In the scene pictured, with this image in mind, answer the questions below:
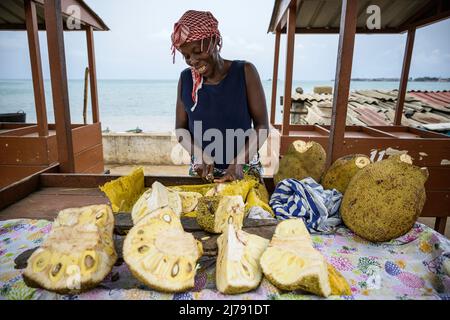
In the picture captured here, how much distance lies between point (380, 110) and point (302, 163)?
667 centimetres

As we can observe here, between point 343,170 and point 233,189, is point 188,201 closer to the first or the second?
point 233,189

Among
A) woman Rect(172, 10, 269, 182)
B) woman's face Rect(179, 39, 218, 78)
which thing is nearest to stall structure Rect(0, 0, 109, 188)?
woman Rect(172, 10, 269, 182)

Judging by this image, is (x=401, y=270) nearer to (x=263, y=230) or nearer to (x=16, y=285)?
(x=263, y=230)

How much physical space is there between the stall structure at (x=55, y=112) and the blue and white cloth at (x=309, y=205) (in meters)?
1.93

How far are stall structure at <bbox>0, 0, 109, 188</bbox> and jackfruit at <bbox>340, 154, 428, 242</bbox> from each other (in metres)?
2.38

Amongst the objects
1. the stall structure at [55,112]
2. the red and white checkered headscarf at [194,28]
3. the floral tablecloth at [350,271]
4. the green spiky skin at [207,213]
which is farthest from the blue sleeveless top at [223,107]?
the floral tablecloth at [350,271]

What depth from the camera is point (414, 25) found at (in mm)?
4785

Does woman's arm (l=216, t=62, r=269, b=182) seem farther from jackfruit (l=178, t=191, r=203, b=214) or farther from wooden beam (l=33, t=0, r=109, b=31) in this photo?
wooden beam (l=33, t=0, r=109, b=31)

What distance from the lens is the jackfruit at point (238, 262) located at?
3.33 feet

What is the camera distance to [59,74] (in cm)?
225

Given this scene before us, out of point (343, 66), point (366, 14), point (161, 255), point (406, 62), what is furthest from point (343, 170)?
point (406, 62)

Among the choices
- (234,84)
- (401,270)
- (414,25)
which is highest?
(414,25)
